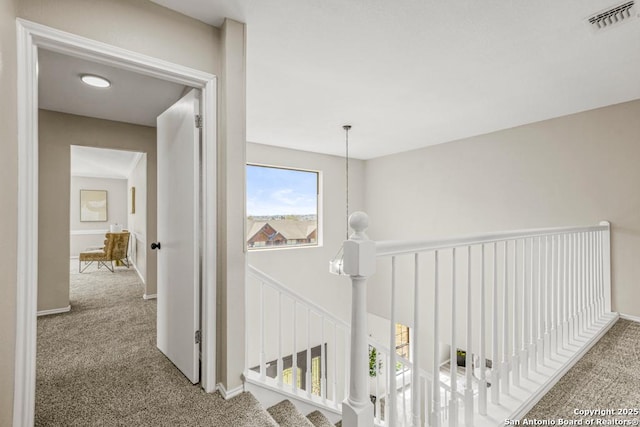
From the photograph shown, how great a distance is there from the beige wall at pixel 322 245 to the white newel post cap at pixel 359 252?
3.69m

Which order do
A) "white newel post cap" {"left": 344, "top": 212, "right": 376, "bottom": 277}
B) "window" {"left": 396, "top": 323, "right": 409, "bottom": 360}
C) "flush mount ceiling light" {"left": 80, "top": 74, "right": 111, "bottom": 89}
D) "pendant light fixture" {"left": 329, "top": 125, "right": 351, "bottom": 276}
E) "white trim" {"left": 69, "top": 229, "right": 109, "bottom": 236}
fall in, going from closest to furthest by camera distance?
"white newel post cap" {"left": 344, "top": 212, "right": 376, "bottom": 277}, "flush mount ceiling light" {"left": 80, "top": 74, "right": 111, "bottom": 89}, "pendant light fixture" {"left": 329, "top": 125, "right": 351, "bottom": 276}, "window" {"left": 396, "top": 323, "right": 409, "bottom": 360}, "white trim" {"left": 69, "top": 229, "right": 109, "bottom": 236}

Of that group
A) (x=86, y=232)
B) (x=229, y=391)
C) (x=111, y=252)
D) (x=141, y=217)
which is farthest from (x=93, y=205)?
(x=229, y=391)

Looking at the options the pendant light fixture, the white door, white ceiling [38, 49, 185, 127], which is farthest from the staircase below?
white ceiling [38, 49, 185, 127]

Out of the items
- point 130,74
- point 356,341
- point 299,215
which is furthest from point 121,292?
point 356,341

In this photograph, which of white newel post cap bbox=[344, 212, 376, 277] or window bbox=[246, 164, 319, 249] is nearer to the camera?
white newel post cap bbox=[344, 212, 376, 277]

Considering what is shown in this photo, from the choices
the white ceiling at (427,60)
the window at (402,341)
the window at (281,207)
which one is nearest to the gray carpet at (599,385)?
the white ceiling at (427,60)

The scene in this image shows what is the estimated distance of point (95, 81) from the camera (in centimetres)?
234

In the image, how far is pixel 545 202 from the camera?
348 cm

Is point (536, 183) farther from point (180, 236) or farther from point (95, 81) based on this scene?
point (95, 81)

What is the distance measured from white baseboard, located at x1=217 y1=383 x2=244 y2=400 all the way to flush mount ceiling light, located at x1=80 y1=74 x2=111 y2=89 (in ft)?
7.68

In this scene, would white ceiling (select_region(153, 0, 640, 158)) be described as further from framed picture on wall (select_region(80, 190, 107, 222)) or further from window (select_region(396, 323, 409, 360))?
framed picture on wall (select_region(80, 190, 107, 222))

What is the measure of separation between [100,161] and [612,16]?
6.67 meters

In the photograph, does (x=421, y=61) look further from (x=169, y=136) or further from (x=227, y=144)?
(x=169, y=136)

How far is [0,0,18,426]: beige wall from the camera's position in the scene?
118cm
